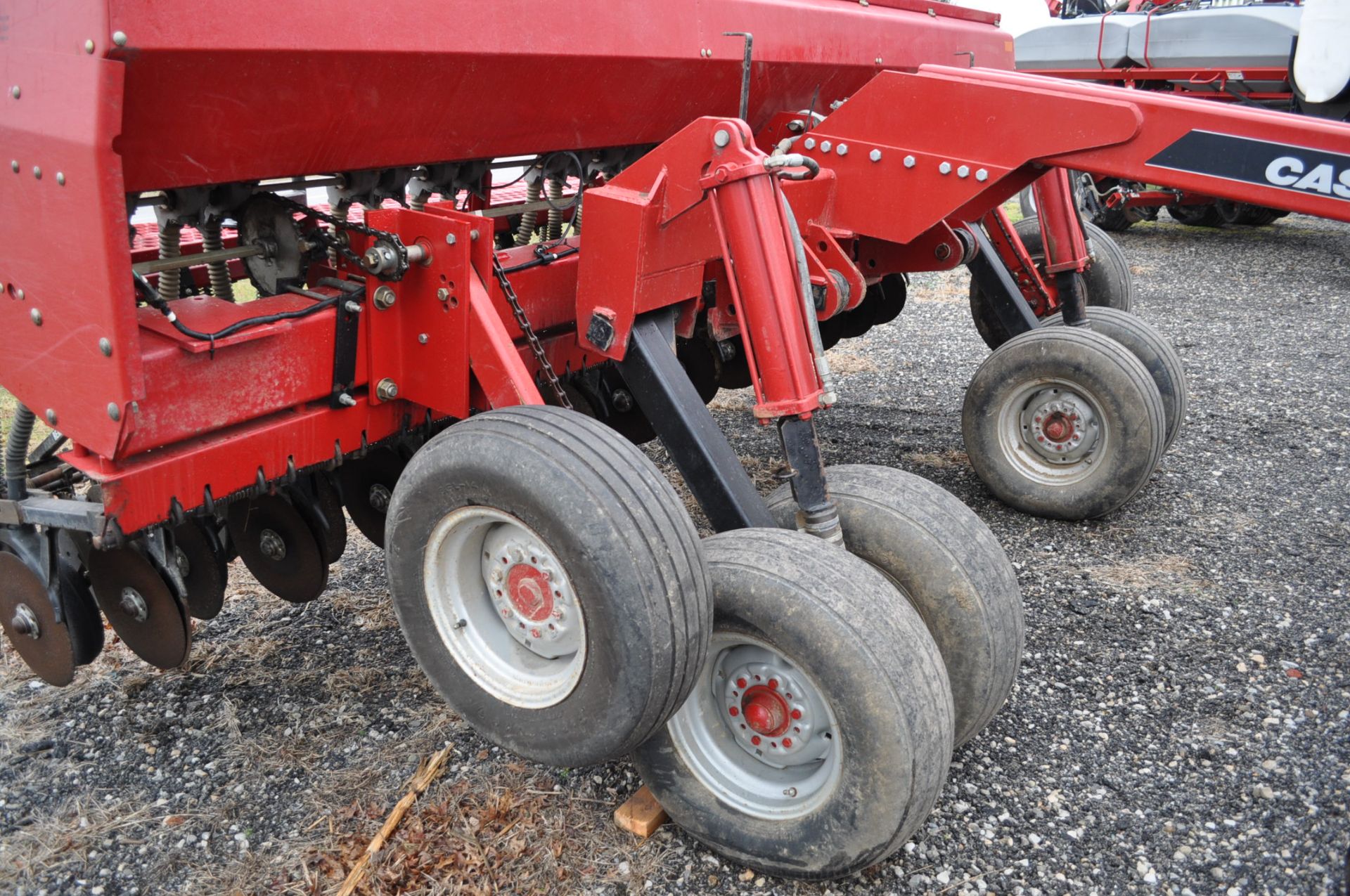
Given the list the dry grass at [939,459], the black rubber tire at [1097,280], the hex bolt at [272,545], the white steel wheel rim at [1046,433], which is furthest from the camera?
the black rubber tire at [1097,280]

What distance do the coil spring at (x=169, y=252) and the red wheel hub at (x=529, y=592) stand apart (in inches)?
39.1

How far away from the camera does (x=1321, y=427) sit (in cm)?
493

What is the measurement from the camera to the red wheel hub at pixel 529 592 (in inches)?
81.7

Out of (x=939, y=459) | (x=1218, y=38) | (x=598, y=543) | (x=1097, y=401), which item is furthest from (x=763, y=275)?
(x=1218, y=38)

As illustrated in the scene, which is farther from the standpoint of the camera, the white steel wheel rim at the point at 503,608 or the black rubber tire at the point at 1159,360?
the black rubber tire at the point at 1159,360

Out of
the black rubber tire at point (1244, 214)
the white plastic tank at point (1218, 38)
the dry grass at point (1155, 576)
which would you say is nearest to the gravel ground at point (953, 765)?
the dry grass at point (1155, 576)

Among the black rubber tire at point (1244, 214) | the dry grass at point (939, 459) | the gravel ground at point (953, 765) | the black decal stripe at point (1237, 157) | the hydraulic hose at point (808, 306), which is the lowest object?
the gravel ground at point (953, 765)

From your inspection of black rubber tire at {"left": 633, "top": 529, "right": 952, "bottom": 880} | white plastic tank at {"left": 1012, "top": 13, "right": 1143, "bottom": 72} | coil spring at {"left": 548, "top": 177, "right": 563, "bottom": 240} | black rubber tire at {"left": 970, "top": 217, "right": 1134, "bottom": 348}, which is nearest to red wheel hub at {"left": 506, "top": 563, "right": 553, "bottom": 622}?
black rubber tire at {"left": 633, "top": 529, "right": 952, "bottom": 880}

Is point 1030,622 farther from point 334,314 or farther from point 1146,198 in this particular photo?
point 1146,198

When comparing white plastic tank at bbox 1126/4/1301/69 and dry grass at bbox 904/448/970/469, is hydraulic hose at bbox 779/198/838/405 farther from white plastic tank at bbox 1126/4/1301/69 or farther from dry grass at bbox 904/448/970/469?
white plastic tank at bbox 1126/4/1301/69

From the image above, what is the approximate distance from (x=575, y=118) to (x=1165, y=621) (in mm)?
2307

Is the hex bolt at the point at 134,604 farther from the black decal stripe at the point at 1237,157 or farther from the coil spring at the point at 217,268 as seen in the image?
the black decal stripe at the point at 1237,157

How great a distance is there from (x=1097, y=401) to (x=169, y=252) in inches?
117

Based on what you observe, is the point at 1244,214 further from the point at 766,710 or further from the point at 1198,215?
the point at 766,710
